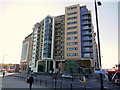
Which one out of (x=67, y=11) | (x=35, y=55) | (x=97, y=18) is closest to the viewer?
(x=97, y=18)

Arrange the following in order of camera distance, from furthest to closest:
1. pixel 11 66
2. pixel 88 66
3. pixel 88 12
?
pixel 11 66 → pixel 88 12 → pixel 88 66

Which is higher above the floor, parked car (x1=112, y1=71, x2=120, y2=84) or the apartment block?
the apartment block

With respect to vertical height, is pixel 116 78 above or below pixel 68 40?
below

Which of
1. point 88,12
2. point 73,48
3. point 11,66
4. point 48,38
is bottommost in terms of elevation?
point 11,66

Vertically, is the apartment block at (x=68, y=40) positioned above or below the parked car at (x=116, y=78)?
above

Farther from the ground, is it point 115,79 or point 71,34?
point 71,34

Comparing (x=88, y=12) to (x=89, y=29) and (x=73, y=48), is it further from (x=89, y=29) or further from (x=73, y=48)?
(x=73, y=48)

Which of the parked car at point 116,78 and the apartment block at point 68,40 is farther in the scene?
the apartment block at point 68,40

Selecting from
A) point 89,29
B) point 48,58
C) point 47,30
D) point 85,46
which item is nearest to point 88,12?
point 89,29

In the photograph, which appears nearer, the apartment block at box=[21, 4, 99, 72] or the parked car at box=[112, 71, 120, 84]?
the parked car at box=[112, 71, 120, 84]

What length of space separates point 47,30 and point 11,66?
62278mm

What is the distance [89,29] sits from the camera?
66.1 meters

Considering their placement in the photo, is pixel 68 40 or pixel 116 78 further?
pixel 68 40

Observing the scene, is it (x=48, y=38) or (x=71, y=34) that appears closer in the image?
(x=71, y=34)
